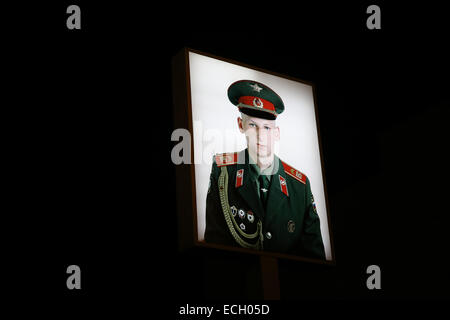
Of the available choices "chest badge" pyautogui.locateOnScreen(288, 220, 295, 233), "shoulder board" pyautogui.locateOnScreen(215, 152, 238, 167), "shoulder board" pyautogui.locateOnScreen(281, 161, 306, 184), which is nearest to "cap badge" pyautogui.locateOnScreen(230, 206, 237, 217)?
"shoulder board" pyautogui.locateOnScreen(215, 152, 238, 167)

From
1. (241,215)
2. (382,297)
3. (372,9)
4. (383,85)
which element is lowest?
(382,297)

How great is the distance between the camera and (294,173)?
3.28 meters

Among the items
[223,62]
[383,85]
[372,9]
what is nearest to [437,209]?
[383,85]

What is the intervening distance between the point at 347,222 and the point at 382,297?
75cm

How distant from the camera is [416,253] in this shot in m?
3.69

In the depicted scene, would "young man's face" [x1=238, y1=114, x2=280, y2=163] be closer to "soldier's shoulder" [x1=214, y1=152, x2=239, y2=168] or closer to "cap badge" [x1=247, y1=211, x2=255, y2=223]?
"soldier's shoulder" [x1=214, y1=152, x2=239, y2=168]

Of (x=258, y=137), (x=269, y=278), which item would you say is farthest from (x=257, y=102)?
(x=269, y=278)

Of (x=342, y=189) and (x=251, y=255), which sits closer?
(x=251, y=255)

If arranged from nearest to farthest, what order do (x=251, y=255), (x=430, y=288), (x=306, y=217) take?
1. (x=251, y=255)
2. (x=306, y=217)
3. (x=430, y=288)

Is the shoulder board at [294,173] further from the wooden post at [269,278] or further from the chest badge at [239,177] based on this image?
the wooden post at [269,278]

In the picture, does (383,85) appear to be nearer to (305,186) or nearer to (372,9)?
(372,9)

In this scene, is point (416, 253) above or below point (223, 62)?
below

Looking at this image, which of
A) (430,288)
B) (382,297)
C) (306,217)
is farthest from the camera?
(382,297)

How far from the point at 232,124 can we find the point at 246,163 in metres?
0.24
